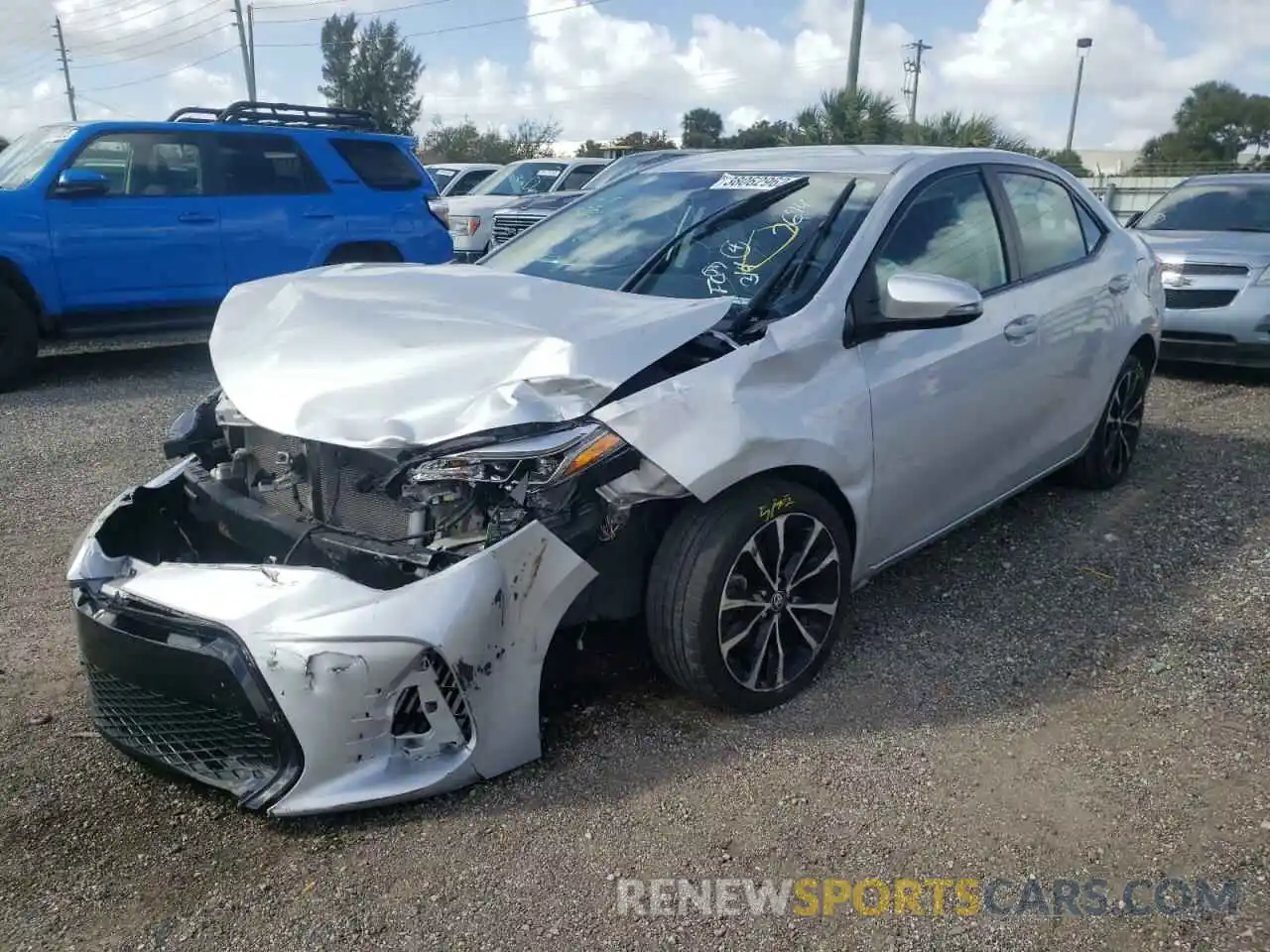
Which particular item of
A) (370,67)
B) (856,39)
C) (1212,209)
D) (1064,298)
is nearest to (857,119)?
(856,39)

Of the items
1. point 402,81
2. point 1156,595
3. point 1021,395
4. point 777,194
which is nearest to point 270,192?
point 777,194

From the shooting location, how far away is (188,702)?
2641mm

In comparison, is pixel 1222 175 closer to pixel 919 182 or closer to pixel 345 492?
pixel 919 182

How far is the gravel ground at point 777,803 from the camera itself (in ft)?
7.84

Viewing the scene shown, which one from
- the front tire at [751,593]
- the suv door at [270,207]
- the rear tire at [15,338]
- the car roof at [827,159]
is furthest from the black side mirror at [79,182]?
the front tire at [751,593]

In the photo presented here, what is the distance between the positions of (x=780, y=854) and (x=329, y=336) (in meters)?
1.96

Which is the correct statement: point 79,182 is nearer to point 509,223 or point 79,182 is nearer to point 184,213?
point 184,213

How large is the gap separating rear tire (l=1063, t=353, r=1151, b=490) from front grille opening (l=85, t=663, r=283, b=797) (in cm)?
404

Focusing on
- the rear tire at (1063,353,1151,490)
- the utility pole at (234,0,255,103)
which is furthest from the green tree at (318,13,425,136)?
the rear tire at (1063,353,1151,490)

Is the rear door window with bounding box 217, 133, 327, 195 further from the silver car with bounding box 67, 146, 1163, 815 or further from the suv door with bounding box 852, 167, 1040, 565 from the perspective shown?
the suv door with bounding box 852, 167, 1040, 565

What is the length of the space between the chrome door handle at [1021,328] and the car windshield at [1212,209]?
6110mm

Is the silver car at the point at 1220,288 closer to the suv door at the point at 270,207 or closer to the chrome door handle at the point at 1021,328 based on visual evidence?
the chrome door handle at the point at 1021,328

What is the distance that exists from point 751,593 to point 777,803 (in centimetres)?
62

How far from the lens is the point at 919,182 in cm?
381
